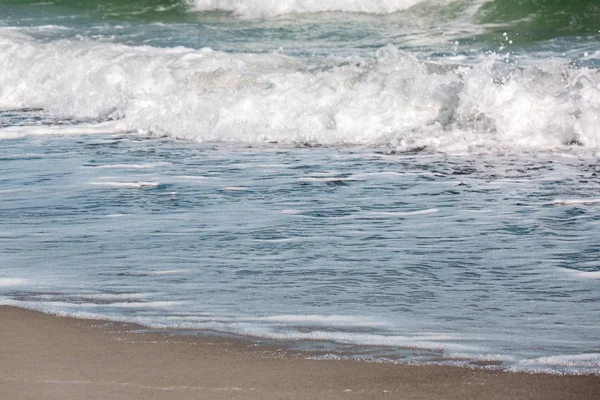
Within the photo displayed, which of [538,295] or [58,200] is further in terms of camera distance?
[58,200]

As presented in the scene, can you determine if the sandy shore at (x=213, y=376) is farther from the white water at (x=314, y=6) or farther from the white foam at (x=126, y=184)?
the white water at (x=314, y=6)

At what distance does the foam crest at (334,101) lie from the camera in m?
7.89

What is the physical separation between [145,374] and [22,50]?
1003cm

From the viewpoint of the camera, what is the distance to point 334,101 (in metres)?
8.90

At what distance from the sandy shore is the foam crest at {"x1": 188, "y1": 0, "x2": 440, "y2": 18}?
44.0 feet

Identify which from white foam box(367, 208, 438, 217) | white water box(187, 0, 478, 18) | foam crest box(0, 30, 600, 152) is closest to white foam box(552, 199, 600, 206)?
white foam box(367, 208, 438, 217)

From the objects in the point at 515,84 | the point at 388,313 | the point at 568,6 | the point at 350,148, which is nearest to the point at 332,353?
the point at 388,313

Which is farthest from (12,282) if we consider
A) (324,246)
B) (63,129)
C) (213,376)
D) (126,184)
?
(63,129)

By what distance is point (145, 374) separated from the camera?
115 inches

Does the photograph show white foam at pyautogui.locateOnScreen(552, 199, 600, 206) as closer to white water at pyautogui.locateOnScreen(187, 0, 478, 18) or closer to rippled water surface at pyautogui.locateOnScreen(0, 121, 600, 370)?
rippled water surface at pyautogui.locateOnScreen(0, 121, 600, 370)

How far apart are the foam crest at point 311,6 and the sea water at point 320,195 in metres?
3.22

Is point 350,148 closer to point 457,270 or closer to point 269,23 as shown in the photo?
point 457,270

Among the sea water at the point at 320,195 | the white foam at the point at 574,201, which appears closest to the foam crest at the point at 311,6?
the sea water at the point at 320,195

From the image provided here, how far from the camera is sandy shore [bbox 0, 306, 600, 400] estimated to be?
274 cm
